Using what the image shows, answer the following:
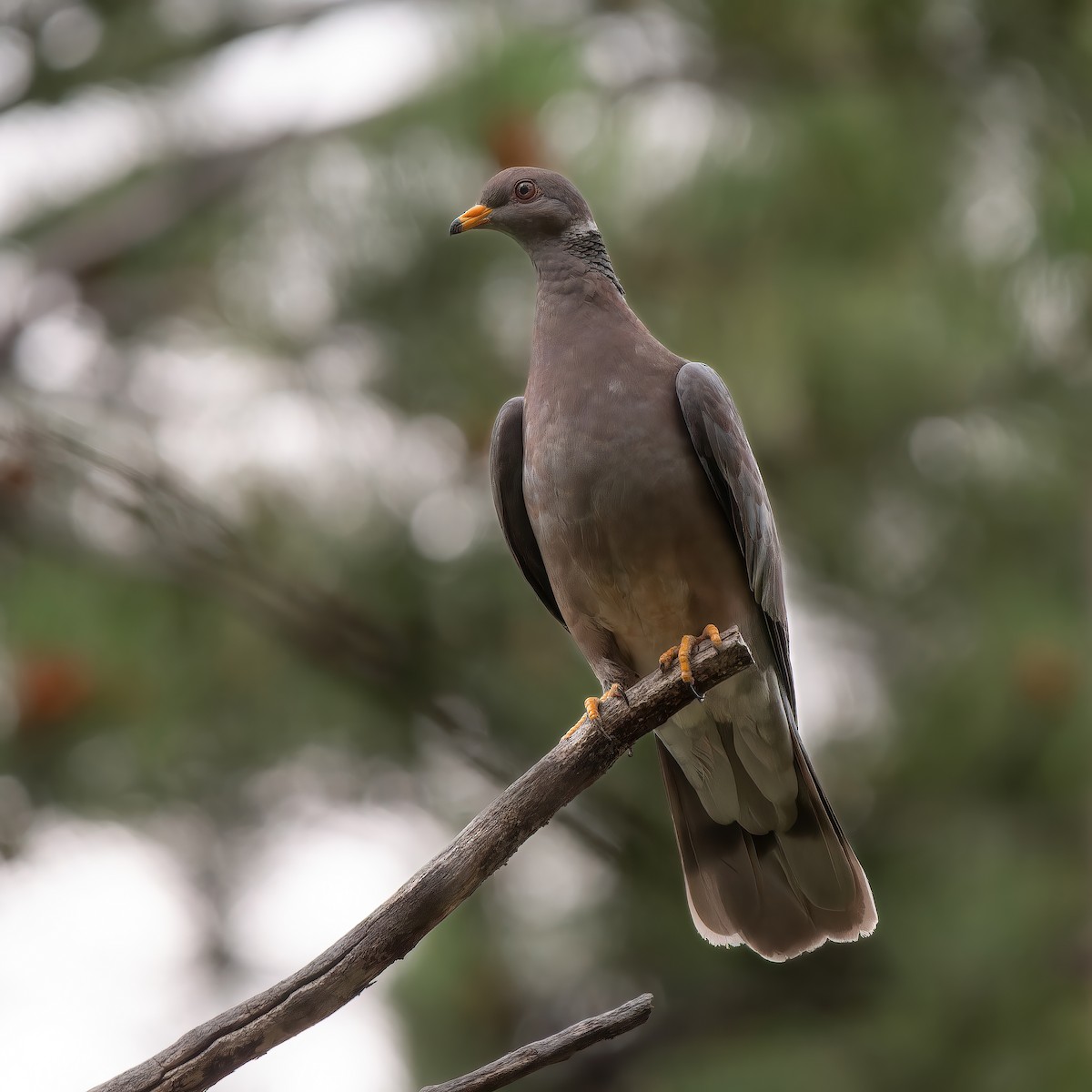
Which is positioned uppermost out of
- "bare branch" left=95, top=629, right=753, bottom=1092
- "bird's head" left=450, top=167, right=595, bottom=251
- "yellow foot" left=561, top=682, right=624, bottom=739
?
"bird's head" left=450, top=167, right=595, bottom=251

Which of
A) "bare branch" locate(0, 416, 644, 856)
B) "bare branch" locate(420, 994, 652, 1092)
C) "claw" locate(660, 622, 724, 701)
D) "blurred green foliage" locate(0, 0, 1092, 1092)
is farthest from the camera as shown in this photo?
"blurred green foliage" locate(0, 0, 1092, 1092)

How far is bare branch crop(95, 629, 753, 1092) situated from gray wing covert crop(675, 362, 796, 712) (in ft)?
1.67

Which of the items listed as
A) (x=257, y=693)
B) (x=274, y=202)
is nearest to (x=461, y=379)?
(x=274, y=202)

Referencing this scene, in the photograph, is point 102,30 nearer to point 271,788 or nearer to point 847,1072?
point 271,788

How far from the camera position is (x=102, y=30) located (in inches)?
214

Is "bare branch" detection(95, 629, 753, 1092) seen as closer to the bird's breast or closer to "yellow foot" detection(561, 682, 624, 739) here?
"yellow foot" detection(561, 682, 624, 739)

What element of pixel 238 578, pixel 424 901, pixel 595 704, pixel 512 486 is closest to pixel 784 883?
pixel 595 704

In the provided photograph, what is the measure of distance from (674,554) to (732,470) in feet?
0.79

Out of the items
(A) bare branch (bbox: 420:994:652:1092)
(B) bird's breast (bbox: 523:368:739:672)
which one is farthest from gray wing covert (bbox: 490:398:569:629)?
(A) bare branch (bbox: 420:994:652:1092)

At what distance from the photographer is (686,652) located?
10.1 ft

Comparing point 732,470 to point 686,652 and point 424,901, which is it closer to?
point 686,652

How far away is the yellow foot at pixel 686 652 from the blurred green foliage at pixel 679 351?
1491mm

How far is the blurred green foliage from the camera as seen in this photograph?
506 centimetres

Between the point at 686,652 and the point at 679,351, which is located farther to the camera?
the point at 679,351
